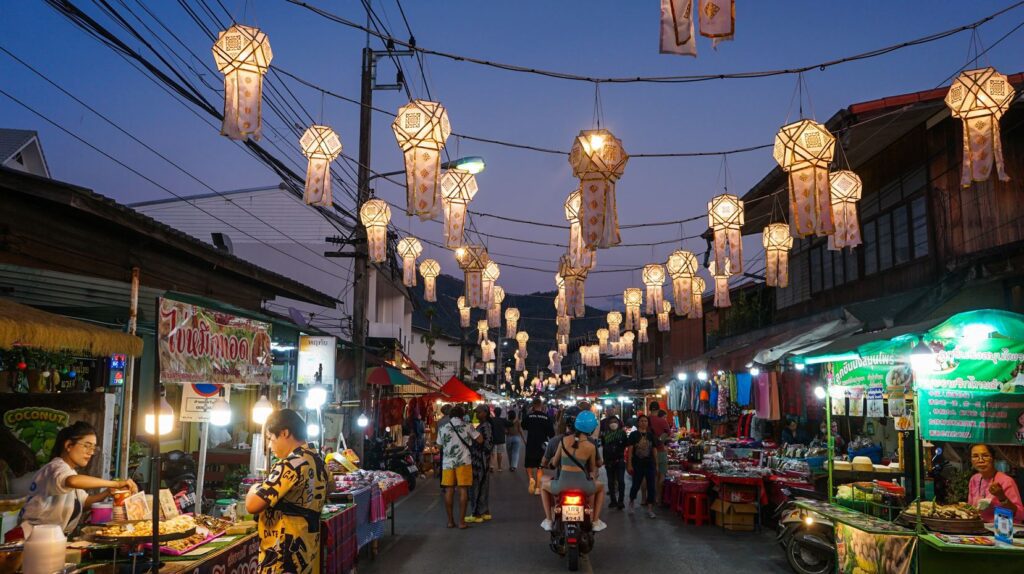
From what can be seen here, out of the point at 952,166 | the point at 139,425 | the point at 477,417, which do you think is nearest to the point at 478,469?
the point at 477,417

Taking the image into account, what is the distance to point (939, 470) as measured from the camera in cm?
1008

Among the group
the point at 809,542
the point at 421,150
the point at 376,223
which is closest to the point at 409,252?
the point at 376,223

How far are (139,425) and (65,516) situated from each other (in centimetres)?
778

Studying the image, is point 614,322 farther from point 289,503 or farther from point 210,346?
point 289,503

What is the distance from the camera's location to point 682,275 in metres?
17.8

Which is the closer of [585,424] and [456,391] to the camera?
[585,424]

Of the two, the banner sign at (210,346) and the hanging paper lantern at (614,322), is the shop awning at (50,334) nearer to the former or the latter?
the banner sign at (210,346)

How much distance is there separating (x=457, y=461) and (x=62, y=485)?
7566 mm

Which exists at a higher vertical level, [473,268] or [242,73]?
[242,73]

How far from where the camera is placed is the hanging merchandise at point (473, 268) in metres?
18.1

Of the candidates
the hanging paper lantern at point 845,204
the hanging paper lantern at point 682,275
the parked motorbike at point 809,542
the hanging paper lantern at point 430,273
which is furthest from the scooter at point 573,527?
the hanging paper lantern at point 430,273

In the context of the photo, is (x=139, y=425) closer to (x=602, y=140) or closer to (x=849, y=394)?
(x=602, y=140)

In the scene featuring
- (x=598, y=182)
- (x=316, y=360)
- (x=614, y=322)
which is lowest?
(x=316, y=360)

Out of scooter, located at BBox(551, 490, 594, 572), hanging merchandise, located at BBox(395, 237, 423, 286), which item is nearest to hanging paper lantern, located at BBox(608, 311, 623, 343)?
hanging merchandise, located at BBox(395, 237, 423, 286)
